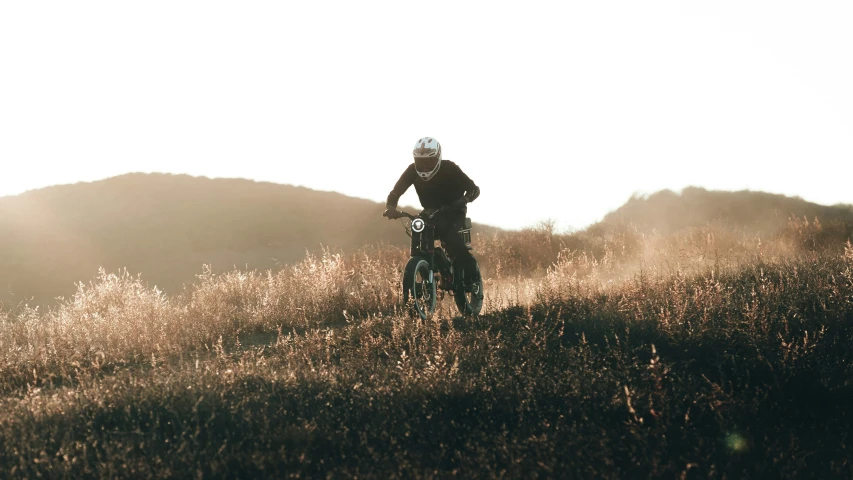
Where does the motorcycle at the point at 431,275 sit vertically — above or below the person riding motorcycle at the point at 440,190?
below

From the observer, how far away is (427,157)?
9312 mm

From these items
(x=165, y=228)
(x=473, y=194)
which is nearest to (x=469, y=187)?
(x=473, y=194)

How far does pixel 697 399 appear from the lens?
5.18m

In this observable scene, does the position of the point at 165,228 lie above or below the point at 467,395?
above

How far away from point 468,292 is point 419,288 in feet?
4.33

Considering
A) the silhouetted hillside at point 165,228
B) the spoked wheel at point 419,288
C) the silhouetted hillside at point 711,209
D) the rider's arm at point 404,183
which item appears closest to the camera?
the spoked wheel at point 419,288

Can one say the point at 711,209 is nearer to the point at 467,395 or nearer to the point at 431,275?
the point at 431,275

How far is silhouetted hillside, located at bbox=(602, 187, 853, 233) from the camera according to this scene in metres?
27.4

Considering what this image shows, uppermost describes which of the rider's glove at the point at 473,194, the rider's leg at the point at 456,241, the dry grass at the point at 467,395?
the rider's glove at the point at 473,194

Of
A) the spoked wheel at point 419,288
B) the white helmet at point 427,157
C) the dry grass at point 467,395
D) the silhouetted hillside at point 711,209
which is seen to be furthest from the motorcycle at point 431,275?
the silhouetted hillside at point 711,209

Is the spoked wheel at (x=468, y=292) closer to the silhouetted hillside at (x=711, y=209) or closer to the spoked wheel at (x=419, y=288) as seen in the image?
the spoked wheel at (x=419, y=288)

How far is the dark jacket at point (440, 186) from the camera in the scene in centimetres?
960

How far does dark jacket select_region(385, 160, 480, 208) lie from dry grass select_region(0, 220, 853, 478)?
5.64 ft

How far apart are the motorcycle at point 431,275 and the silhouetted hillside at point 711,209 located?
56.7 feet
